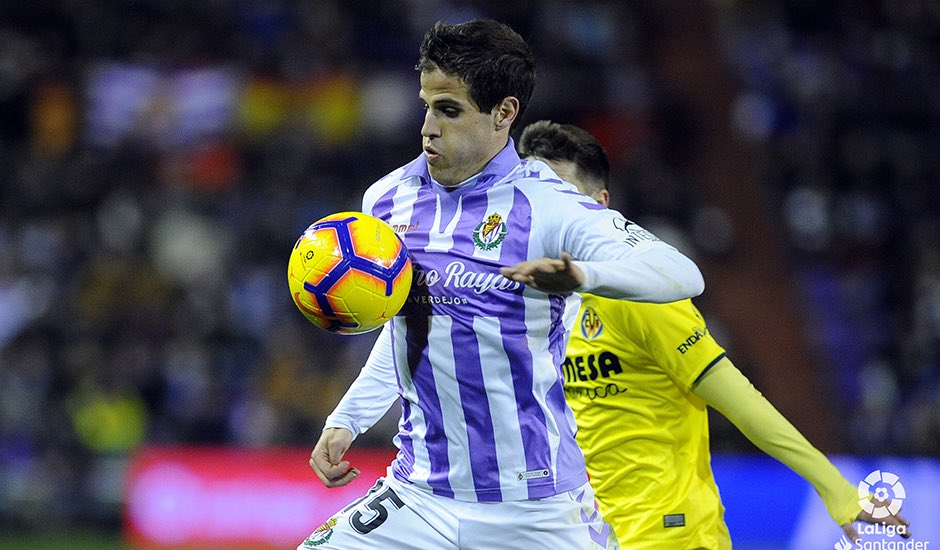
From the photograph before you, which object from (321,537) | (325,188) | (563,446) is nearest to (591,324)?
(563,446)

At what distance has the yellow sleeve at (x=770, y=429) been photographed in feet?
15.0

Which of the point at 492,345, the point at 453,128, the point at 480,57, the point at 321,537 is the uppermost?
the point at 480,57

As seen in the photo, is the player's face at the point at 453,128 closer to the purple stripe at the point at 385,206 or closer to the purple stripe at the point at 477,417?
the purple stripe at the point at 385,206

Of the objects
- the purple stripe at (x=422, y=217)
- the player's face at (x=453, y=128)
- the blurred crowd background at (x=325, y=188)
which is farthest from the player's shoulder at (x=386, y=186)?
the blurred crowd background at (x=325, y=188)

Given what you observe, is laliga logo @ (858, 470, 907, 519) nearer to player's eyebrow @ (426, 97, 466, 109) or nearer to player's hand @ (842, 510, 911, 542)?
player's hand @ (842, 510, 911, 542)

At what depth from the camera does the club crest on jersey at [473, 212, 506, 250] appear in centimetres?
414

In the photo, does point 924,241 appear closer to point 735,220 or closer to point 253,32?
point 735,220

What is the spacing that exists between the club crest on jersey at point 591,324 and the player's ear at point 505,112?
2.94ft

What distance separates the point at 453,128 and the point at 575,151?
3.17 feet

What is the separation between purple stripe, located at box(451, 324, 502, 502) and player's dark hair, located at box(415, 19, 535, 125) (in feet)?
2.47

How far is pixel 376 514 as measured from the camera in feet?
14.0

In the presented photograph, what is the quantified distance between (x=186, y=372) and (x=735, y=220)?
21.1 ft

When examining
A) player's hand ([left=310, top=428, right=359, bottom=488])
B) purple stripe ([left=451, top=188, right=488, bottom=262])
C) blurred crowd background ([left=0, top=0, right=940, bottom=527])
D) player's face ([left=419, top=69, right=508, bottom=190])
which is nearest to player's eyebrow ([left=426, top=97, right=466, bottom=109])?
player's face ([left=419, top=69, right=508, bottom=190])

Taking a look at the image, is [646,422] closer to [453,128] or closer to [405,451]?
[405,451]
